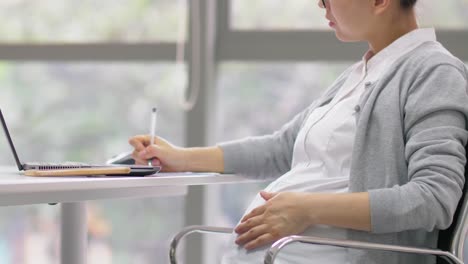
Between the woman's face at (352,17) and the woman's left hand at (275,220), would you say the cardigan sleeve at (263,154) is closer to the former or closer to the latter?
the woman's face at (352,17)

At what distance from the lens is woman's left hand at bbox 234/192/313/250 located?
4.95 feet

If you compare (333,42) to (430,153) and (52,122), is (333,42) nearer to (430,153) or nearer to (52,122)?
(52,122)

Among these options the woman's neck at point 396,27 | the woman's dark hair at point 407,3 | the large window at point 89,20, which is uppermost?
the woman's dark hair at point 407,3

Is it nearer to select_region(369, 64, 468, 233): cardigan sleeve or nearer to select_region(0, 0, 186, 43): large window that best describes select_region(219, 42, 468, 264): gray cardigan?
select_region(369, 64, 468, 233): cardigan sleeve

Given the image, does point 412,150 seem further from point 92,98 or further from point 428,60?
point 92,98

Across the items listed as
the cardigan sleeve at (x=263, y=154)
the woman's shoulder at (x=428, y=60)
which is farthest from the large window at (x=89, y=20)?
the woman's shoulder at (x=428, y=60)

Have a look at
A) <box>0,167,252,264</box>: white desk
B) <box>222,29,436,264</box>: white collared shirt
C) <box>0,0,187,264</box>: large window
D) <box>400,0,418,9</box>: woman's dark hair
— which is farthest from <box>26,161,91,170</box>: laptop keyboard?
<box>0,0,187,264</box>: large window

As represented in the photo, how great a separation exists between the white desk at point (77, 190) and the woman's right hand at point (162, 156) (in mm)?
74

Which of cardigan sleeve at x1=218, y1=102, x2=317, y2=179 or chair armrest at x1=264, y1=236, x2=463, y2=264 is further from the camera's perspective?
cardigan sleeve at x1=218, y1=102, x2=317, y2=179

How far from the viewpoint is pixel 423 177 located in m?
1.45

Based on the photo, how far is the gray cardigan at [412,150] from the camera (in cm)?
145

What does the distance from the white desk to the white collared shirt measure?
7.5 inches

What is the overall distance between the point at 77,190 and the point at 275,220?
373 mm

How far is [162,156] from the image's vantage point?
1980 mm
